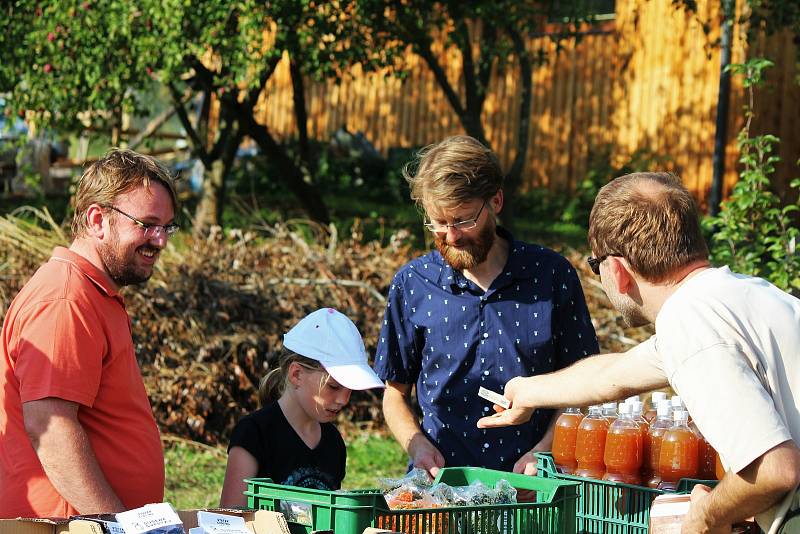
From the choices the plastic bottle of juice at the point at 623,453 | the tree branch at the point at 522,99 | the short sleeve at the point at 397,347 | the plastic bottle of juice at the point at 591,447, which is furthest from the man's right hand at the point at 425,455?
the tree branch at the point at 522,99

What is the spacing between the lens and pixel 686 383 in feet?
8.48

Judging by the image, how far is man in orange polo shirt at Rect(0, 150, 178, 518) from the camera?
3156 millimetres

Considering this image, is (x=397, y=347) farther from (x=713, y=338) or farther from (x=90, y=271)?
(x=713, y=338)

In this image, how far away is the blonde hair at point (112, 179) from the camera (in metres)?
3.43

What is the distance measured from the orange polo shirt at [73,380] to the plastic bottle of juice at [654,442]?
1604 mm

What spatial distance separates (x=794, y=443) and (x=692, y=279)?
48 cm

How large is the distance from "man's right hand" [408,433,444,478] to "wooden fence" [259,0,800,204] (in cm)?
1150

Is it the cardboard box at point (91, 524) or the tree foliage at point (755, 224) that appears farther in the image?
the tree foliage at point (755, 224)

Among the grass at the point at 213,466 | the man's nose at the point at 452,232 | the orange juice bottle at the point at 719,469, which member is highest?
the man's nose at the point at 452,232

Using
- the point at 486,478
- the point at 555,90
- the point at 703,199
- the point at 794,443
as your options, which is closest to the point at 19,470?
the point at 486,478

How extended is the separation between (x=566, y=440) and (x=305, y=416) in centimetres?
99

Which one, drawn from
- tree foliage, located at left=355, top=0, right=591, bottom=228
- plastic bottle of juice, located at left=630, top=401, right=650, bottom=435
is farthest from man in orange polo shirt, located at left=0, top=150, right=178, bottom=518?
tree foliage, located at left=355, top=0, right=591, bottom=228

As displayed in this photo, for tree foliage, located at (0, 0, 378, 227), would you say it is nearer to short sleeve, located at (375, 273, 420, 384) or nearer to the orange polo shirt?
short sleeve, located at (375, 273, 420, 384)

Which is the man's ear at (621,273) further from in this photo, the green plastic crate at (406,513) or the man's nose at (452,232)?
the man's nose at (452,232)
